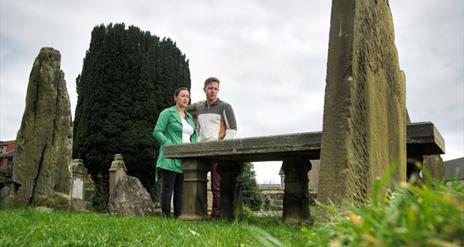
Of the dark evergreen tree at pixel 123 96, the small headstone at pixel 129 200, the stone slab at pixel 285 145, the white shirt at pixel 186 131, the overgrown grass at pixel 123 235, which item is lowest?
the overgrown grass at pixel 123 235

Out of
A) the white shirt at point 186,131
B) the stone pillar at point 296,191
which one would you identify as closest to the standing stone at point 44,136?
the white shirt at point 186,131

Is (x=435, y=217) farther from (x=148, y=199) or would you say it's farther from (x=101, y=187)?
(x=101, y=187)

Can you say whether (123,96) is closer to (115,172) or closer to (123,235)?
(115,172)

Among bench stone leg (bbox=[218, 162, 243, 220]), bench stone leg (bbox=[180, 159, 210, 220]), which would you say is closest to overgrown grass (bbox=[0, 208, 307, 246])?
bench stone leg (bbox=[180, 159, 210, 220])

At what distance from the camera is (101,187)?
1872cm

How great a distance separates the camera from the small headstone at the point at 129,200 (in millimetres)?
8359

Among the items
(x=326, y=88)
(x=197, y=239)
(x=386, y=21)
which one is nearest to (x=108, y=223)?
(x=197, y=239)

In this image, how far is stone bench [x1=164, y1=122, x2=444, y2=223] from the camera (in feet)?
16.9

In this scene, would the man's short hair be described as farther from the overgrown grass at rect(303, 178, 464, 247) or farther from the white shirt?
the overgrown grass at rect(303, 178, 464, 247)

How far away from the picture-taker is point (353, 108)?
10.6 feet

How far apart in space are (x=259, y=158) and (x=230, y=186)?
705mm

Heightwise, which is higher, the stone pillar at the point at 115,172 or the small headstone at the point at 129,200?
the stone pillar at the point at 115,172

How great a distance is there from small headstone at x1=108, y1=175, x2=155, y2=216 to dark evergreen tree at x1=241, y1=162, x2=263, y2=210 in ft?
34.0

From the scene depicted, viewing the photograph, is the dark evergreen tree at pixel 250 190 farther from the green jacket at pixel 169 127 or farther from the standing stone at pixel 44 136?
the green jacket at pixel 169 127
